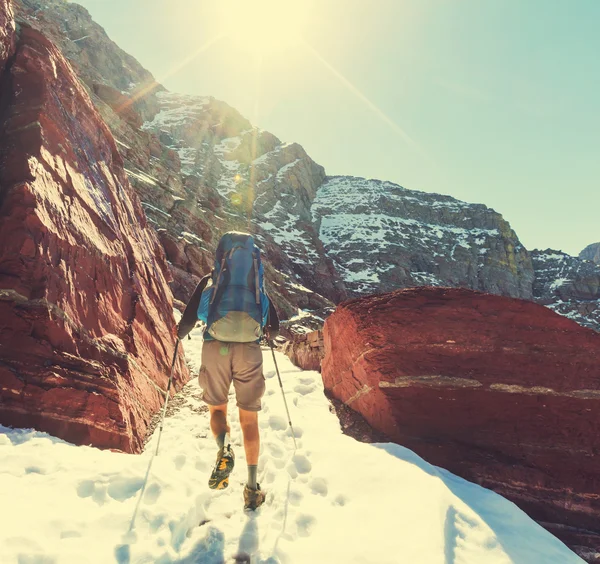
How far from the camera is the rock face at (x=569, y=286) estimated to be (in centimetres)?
8700

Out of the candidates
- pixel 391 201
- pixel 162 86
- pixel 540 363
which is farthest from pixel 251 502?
pixel 162 86

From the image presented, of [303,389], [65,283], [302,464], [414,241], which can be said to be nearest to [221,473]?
[302,464]

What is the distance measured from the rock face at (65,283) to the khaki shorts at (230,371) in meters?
1.35

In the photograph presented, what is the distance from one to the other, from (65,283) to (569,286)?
12742 cm

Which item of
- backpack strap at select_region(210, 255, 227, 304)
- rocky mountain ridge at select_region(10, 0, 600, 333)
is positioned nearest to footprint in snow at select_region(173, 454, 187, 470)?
backpack strap at select_region(210, 255, 227, 304)

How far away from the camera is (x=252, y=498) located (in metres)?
3.46

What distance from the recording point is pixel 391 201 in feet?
486

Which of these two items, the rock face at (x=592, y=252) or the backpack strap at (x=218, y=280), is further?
the rock face at (x=592, y=252)

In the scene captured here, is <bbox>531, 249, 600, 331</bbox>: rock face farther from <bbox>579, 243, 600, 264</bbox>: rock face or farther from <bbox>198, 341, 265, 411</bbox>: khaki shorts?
<bbox>198, 341, 265, 411</bbox>: khaki shorts

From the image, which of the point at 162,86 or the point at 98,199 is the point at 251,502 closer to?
the point at 98,199

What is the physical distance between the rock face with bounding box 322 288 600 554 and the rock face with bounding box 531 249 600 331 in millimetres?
88660

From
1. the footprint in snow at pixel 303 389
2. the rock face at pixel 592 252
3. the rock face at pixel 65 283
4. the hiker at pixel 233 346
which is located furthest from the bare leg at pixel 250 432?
the rock face at pixel 592 252

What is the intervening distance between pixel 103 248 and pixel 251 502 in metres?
4.92

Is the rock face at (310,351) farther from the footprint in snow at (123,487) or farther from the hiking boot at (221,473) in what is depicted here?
the footprint in snow at (123,487)
